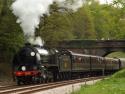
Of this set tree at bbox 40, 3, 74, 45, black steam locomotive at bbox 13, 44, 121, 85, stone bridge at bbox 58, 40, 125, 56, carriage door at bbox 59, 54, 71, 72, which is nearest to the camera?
black steam locomotive at bbox 13, 44, 121, 85

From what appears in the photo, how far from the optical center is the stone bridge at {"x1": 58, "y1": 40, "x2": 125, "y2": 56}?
244ft

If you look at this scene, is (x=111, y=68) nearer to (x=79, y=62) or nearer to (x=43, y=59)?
(x=79, y=62)

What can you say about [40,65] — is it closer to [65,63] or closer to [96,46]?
[65,63]

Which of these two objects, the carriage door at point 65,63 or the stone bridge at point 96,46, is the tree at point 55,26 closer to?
the carriage door at point 65,63

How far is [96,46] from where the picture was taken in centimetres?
7550

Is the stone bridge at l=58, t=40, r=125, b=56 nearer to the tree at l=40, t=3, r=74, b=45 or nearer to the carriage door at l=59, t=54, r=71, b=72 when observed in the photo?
the tree at l=40, t=3, r=74, b=45

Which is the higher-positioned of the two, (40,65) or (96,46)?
(96,46)

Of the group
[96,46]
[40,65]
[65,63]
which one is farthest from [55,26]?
[40,65]

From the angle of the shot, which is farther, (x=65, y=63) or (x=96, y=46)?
(x=96, y=46)

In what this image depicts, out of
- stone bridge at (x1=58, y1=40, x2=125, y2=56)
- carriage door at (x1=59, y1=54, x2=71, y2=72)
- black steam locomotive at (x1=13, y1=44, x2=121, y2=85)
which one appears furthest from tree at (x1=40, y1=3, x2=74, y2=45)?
stone bridge at (x1=58, y1=40, x2=125, y2=56)

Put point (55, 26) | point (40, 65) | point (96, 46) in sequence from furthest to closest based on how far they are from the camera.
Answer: point (96, 46), point (55, 26), point (40, 65)

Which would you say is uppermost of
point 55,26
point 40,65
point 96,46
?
point 55,26

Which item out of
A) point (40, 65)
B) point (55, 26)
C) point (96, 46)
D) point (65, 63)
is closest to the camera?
point (40, 65)

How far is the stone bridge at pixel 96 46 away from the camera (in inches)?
2928
